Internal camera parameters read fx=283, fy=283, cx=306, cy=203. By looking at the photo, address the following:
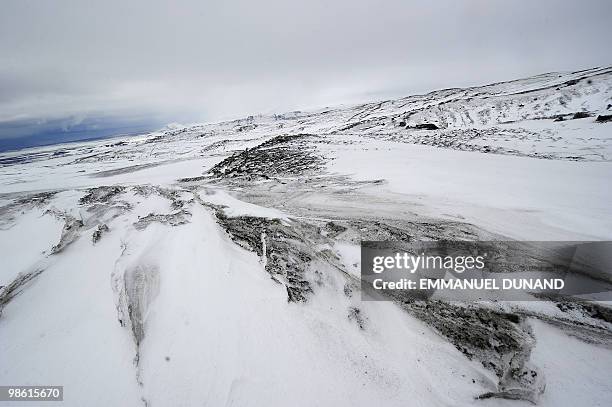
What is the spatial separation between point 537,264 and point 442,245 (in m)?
1.37

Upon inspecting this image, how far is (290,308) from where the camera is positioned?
4.14m

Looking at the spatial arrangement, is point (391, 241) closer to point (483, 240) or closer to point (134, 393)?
point (483, 240)

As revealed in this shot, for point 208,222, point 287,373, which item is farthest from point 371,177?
point 287,373

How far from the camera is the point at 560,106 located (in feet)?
86.4
